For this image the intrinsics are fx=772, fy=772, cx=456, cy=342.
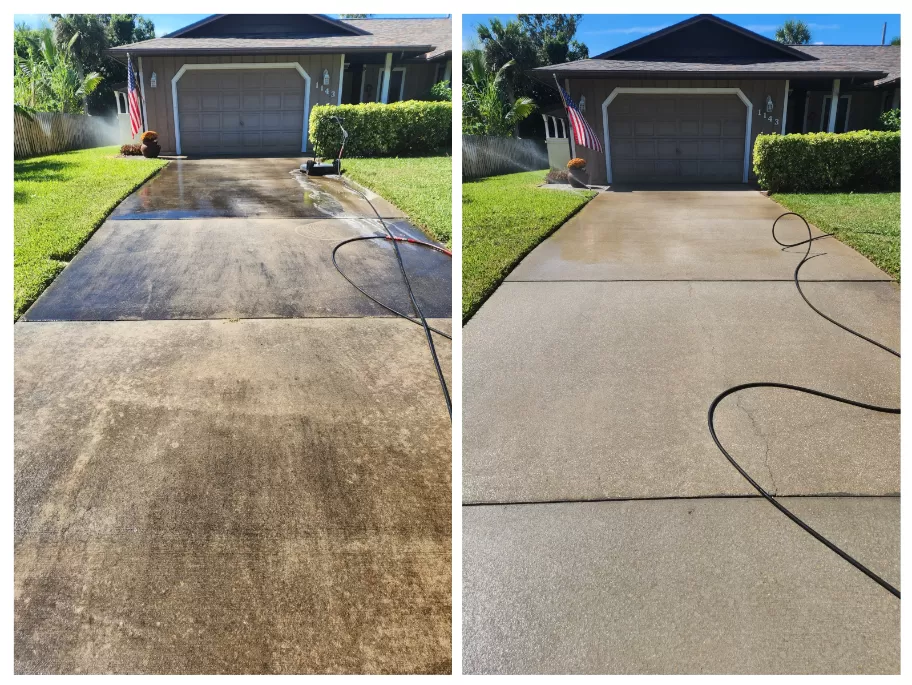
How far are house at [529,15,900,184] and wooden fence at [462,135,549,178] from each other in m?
2.09

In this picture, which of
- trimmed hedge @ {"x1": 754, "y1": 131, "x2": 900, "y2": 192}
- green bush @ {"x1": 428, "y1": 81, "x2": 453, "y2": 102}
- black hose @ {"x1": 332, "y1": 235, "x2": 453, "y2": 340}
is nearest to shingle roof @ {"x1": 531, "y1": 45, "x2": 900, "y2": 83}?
trimmed hedge @ {"x1": 754, "y1": 131, "x2": 900, "y2": 192}

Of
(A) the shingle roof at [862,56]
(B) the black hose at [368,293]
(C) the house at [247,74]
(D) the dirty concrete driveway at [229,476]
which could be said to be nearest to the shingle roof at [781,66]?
(A) the shingle roof at [862,56]

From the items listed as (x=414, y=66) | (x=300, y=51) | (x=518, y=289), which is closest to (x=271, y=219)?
(x=518, y=289)

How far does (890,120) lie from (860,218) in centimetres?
536

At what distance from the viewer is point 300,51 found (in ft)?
48.6

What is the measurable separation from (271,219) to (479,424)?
503 centimetres

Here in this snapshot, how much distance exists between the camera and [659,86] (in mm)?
13430

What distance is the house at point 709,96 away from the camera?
41.5ft

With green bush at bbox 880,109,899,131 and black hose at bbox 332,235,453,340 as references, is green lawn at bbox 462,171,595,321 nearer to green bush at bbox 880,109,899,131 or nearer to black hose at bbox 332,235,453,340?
black hose at bbox 332,235,453,340

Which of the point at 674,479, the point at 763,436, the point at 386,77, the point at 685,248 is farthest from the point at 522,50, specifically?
the point at 674,479

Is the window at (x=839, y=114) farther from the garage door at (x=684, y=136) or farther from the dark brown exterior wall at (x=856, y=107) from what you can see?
the garage door at (x=684, y=136)

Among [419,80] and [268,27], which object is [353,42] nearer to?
[268,27]

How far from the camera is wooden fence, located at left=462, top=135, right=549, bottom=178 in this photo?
1514 centimetres

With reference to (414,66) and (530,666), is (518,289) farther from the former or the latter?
(414,66)
